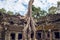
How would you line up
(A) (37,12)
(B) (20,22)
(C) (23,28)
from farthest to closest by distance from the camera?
(A) (37,12) < (B) (20,22) < (C) (23,28)

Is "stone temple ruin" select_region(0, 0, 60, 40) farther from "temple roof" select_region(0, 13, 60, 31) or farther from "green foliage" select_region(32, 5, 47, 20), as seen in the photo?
"green foliage" select_region(32, 5, 47, 20)

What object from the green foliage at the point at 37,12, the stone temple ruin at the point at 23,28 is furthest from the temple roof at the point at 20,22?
the green foliage at the point at 37,12

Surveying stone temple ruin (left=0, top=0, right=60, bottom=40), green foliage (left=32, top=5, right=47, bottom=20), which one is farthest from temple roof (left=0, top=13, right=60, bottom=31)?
green foliage (left=32, top=5, right=47, bottom=20)

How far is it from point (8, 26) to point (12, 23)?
1253 mm

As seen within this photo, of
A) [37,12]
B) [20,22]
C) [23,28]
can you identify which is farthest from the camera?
[37,12]

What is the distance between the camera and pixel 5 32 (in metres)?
29.4

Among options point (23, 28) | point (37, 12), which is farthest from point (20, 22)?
point (37, 12)

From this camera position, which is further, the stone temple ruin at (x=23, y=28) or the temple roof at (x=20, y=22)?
the temple roof at (x=20, y=22)

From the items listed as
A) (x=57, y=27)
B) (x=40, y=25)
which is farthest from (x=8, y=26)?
(x=57, y=27)

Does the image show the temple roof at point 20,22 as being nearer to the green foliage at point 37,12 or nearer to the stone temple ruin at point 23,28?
the stone temple ruin at point 23,28

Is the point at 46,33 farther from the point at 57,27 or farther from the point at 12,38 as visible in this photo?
the point at 12,38

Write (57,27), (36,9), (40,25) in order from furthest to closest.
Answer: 1. (36,9)
2. (40,25)
3. (57,27)

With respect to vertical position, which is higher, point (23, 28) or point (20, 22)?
A: point (20, 22)

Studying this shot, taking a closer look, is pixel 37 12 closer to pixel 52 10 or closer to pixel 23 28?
pixel 52 10
